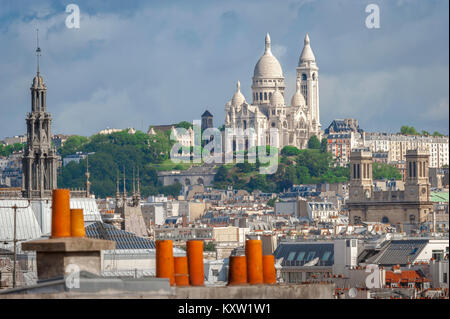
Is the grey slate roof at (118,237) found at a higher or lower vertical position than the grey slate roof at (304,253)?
higher

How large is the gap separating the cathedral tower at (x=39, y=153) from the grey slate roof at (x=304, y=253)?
1313 centimetres

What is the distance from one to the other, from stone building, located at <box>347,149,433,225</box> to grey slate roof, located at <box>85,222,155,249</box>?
9749 centimetres

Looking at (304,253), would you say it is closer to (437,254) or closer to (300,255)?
(300,255)

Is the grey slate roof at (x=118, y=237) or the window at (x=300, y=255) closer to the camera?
the grey slate roof at (x=118, y=237)

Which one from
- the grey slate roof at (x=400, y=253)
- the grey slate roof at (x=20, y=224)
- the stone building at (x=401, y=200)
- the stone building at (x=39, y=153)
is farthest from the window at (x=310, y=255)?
the stone building at (x=401, y=200)

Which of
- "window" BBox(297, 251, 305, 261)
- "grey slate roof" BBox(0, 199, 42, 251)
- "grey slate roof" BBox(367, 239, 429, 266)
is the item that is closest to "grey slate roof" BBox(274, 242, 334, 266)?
"window" BBox(297, 251, 305, 261)

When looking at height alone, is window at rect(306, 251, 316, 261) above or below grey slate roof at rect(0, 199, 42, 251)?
below

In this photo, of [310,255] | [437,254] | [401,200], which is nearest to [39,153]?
[437,254]

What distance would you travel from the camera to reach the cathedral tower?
189 feet

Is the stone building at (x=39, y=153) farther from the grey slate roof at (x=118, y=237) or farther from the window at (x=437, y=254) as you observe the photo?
the window at (x=437, y=254)

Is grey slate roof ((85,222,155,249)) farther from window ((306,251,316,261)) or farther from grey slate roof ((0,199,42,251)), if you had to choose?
window ((306,251,316,261))

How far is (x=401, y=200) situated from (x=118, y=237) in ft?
341

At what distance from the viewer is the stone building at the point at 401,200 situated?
149875 mm

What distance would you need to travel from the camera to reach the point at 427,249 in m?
67.4
